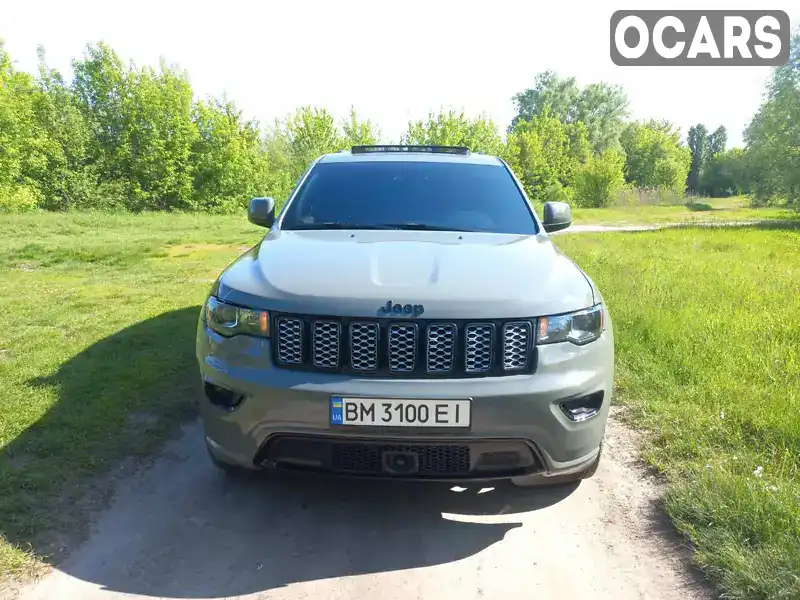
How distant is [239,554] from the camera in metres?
2.51

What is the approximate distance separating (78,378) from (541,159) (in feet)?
150

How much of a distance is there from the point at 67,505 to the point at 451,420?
1.91m

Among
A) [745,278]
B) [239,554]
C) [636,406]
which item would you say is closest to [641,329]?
[636,406]

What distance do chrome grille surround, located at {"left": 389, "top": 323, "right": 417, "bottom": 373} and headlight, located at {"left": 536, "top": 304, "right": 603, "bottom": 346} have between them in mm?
523

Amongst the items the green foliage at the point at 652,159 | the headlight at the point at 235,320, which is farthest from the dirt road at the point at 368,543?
the green foliage at the point at 652,159

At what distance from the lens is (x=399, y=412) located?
93.4 inches

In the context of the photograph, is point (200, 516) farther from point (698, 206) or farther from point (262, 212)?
point (698, 206)

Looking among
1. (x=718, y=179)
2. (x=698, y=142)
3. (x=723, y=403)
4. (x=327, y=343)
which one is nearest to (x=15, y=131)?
(x=327, y=343)

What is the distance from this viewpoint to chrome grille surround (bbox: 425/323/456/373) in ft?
8.02

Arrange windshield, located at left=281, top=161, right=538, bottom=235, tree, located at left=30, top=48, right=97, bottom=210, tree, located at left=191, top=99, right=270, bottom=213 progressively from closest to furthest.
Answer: windshield, located at left=281, top=161, right=538, bottom=235
tree, located at left=30, top=48, right=97, bottom=210
tree, located at left=191, top=99, right=270, bottom=213

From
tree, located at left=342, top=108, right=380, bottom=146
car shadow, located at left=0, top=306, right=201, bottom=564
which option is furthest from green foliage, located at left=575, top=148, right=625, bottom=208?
car shadow, located at left=0, top=306, right=201, bottom=564

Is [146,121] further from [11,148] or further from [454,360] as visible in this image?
[454,360]

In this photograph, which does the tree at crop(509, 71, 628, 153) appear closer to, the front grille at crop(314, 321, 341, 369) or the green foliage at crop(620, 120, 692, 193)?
the green foliage at crop(620, 120, 692, 193)

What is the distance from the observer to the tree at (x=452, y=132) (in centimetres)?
4103
